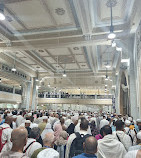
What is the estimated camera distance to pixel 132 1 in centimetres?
621

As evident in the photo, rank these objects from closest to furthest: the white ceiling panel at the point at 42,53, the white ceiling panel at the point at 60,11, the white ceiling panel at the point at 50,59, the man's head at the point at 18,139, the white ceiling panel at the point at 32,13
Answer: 1. the man's head at the point at 18,139
2. the white ceiling panel at the point at 60,11
3. the white ceiling panel at the point at 32,13
4. the white ceiling panel at the point at 42,53
5. the white ceiling panel at the point at 50,59

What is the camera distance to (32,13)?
7250 mm

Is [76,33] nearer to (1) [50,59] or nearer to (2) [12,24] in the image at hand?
(2) [12,24]


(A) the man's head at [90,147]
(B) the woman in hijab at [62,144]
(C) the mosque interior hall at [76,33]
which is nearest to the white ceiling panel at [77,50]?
(C) the mosque interior hall at [76,33]

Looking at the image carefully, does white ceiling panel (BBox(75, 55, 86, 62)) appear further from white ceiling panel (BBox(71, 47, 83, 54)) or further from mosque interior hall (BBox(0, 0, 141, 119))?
white ceiling panel (BBox(71, 47, 83, 54))

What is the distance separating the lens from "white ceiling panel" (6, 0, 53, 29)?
6621 millimetres

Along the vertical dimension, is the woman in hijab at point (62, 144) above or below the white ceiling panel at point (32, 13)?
below

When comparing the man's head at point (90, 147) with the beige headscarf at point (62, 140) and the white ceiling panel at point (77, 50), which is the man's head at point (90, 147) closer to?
the beige headscarf at point (62, 140)

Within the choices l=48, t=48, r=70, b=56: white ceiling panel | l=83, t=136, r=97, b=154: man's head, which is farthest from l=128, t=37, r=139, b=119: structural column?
l=83, t=136, r=97, b=154: man's head

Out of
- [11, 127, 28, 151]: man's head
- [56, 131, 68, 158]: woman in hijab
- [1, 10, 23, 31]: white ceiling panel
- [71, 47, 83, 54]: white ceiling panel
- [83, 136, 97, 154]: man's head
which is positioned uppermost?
[1, 10, 23, 31]: white ceiling panel

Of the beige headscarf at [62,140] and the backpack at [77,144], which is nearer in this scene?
the backpack at [77,144]

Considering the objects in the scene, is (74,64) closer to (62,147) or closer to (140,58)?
(140,58)

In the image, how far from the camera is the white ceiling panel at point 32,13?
6.62 meters

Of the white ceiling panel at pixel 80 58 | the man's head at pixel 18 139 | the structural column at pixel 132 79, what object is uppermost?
the white ceiling panel at pixel 80 58
